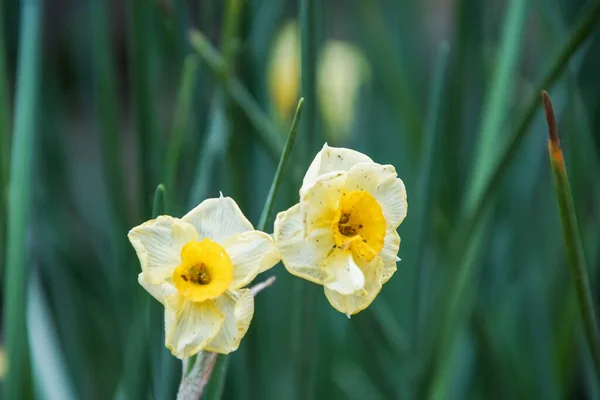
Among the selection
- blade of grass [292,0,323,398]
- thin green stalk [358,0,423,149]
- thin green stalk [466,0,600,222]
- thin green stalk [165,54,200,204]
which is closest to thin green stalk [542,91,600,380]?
thin green stalk [466,0,600,222]

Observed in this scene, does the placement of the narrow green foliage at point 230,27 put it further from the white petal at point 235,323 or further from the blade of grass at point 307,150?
the white petal at point 235,323

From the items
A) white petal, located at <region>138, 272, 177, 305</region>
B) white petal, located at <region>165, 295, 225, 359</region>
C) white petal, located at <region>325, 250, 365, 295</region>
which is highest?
white petal, located at <region>325, 250, 365, 295</region>

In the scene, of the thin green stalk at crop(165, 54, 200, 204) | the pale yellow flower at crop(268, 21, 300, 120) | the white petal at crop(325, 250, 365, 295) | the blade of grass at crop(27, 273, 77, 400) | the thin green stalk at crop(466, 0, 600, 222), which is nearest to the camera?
the white petal at crop(325, 250, 365, 295)

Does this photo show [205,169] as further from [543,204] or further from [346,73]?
[543,204]

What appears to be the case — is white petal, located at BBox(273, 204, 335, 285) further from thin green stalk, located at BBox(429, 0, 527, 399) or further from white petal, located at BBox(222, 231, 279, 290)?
thin green stalk, located at BBox(429, 0, 527, 399)

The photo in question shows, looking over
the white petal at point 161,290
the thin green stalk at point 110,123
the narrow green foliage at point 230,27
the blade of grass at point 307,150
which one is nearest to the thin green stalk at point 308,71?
the blade of grass at point 307,150

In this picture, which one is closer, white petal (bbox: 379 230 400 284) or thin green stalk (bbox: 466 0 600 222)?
white petal (bbox: 379 230 400 284)

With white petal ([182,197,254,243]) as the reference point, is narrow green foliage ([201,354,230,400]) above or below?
below

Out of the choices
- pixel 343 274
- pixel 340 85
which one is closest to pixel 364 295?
pixel 343 274
